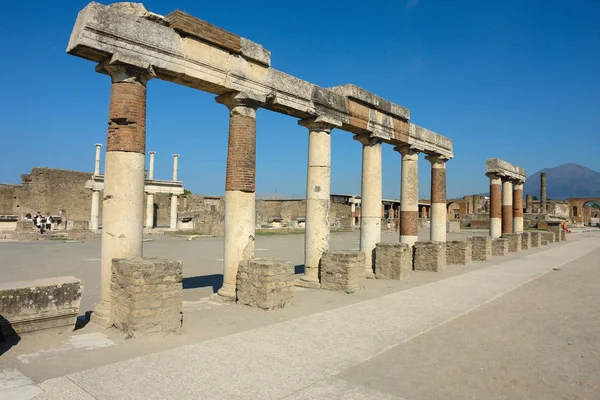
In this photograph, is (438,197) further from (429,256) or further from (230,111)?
(230,111)

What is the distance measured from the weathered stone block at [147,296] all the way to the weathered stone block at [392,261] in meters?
7.11

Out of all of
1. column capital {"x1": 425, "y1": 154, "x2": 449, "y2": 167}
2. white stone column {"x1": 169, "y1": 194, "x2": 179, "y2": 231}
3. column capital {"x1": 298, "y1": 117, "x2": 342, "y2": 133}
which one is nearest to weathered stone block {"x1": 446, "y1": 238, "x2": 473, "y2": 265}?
column capital {"x1": 425, "y1": 154, "x2": 449, "y2": 167}

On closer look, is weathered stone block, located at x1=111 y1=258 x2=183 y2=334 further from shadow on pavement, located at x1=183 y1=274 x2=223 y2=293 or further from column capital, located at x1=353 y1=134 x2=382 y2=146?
column capital, located at x1=353 y1=134 x2=382 y2=146

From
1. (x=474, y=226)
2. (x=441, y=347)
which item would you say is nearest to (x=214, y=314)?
(x=441, y=347)

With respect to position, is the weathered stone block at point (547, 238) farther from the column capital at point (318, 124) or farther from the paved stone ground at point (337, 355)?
the column capital at point (318, 124)

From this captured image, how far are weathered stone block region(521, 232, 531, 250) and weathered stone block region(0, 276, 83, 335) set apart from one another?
884 inches

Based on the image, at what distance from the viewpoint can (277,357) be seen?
16.6 feet

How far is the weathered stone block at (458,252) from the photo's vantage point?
1564 centimetres

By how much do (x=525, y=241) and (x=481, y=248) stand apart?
290 inches

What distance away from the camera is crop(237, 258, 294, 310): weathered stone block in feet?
25.3

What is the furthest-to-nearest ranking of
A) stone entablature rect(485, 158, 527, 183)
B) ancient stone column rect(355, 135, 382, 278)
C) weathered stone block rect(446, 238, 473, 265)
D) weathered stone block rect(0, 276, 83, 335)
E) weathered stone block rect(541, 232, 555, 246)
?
weathered stone block rect(541, 232, 555, 246) → stone entablature rect(485, 158, 527, 183) → weathered stone block rect(446, 238, 473, 265) → ancient stone column rect(355, 135, 382, 278) → weathered stone block rect(0, 276, 83, 335)

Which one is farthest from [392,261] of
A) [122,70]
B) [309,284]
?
[122,70]

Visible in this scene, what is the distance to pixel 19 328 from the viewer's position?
5.60 metres

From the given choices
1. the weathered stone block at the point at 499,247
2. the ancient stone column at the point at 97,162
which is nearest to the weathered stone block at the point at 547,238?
the weathered stone block at the point at 499,247
